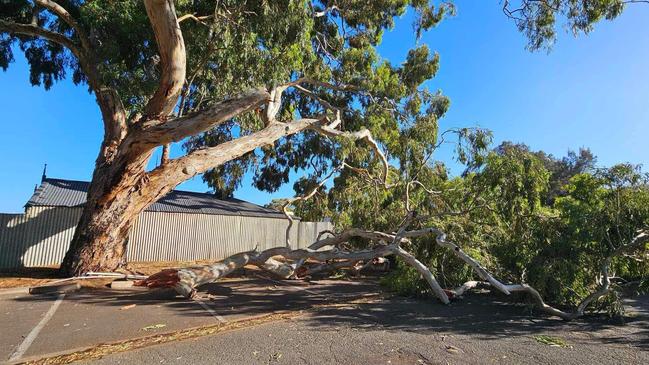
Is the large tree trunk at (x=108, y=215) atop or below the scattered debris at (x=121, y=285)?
atop

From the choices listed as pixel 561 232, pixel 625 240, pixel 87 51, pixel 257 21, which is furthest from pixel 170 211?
pixel 625 240

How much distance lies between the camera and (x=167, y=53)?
9.52 m

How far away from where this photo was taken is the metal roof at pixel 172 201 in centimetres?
1531

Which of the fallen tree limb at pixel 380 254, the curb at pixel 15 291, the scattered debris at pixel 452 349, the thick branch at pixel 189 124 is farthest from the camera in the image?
the thick branch at pixel 189 124

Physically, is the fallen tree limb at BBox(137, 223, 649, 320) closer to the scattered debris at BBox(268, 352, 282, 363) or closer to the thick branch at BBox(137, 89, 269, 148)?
the thick branch at BBox(137, 89, 269, 148)

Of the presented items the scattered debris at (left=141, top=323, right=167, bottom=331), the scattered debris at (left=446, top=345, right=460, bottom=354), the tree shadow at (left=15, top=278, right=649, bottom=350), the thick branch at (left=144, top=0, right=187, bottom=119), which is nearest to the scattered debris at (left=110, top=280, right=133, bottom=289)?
the tree shadow at (left=15, top=278, right=649, bottom=350)

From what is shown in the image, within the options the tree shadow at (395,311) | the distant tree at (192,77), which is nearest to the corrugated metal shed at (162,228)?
the distant tree at (192,77)

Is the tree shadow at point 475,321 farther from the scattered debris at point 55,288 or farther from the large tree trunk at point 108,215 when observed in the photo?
the large tree trunk at point 108,215

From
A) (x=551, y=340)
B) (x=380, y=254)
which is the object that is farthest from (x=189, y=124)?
(x=551, y=340)

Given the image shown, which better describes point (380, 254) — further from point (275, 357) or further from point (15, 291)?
point (15, 291)

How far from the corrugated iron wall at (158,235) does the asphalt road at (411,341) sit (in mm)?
11487

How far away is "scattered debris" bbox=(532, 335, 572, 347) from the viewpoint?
5.51 meters

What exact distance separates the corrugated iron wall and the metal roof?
0.35m

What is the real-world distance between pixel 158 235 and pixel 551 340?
1495 cm
